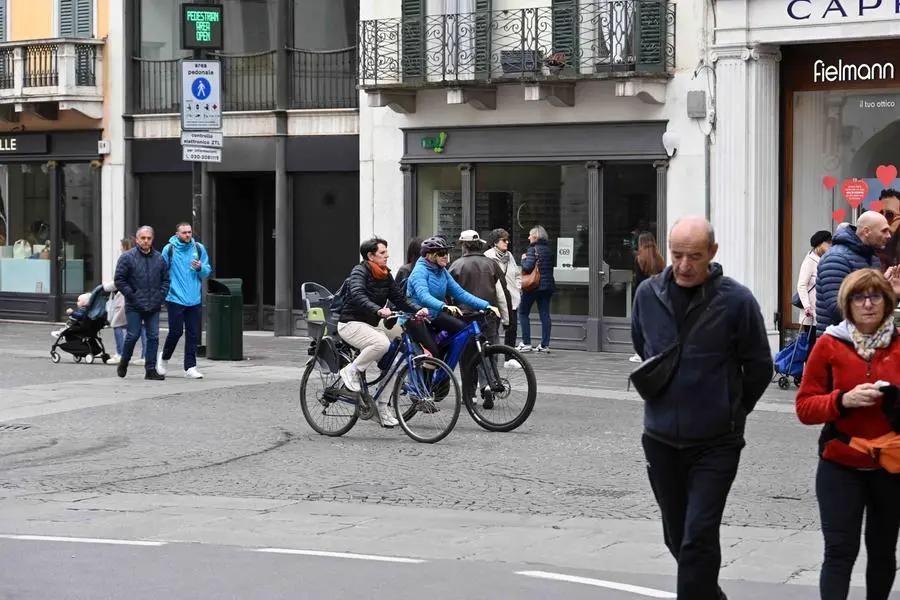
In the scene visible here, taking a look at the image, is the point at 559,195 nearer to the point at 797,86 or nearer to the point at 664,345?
the point at 797,86

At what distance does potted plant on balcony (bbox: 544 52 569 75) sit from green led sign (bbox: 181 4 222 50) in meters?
4.59

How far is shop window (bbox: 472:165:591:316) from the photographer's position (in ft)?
78.8

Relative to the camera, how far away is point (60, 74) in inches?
1133

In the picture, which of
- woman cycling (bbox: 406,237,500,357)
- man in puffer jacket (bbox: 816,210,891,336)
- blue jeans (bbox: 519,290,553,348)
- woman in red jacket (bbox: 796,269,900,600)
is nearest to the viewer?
woman in red jacket (bbox: 796,269,900,600)

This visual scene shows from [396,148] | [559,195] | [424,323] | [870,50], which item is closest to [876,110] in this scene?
[870,50]

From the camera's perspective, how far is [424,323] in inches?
562

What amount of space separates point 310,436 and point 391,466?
193 cm

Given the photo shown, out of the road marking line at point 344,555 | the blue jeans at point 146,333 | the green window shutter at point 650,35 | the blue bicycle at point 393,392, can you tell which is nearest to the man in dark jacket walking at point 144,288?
the blue jeans at point 146,333

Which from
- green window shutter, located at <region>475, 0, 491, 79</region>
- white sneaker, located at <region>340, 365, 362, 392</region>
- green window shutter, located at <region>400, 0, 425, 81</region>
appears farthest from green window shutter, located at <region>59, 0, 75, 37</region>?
white sneaker, located at <region>340, 365, 362, 392</region>

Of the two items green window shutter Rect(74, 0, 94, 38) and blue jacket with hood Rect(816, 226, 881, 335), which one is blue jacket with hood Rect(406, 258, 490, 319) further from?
green window shutter Rect(74, 0, 94, 38)

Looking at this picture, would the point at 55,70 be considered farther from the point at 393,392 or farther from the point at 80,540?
the point at 80,540

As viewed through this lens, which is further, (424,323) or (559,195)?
(559,195)

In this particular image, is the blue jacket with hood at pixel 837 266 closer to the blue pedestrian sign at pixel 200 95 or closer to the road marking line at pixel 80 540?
the road marking line at pixel 80 540

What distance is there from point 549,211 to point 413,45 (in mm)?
3219
